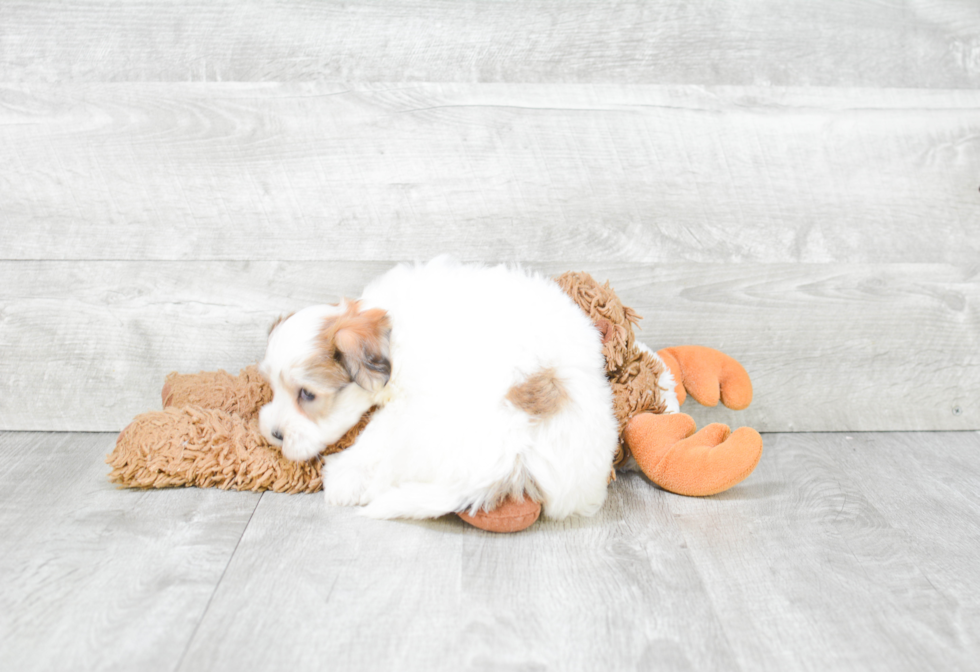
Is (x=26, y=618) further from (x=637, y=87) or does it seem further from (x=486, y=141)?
(x=637, y=87)

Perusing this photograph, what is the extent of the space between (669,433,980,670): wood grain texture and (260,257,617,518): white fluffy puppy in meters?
0.29

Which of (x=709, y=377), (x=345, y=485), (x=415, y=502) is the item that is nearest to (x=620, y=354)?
(x=709, y=377)

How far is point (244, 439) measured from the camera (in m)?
1.47

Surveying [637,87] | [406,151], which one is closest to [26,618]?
[406,151]

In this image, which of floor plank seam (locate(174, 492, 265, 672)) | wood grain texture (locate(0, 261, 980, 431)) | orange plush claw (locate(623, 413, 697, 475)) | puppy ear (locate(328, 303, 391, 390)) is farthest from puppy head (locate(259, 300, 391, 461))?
orange plush claw (locate(623, 413, 697, 475))

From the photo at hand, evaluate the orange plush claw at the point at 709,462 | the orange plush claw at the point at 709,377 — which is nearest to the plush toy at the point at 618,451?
the orange plush claw at the point at 709,462

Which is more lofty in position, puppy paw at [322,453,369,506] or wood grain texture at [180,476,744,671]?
puppy paw at [322,453,369,506]

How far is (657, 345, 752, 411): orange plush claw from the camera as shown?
5.22 ft

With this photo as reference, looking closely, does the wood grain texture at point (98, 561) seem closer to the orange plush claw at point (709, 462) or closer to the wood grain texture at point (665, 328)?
the wood grain texture at point (665, 328)

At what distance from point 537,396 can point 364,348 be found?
31 centimetres

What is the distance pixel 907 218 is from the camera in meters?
1.74

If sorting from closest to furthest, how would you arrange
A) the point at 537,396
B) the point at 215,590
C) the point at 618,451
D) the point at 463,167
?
the point at 215,590 → the point at 537,396 → the point at 618,451 → the point at 463,167

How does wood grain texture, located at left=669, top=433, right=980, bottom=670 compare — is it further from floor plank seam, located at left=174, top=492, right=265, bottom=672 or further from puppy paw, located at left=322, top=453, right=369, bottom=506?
floor plank seam, located at left=174, top=492, right=265, bottom=672

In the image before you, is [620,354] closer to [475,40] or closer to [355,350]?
[355,350]
